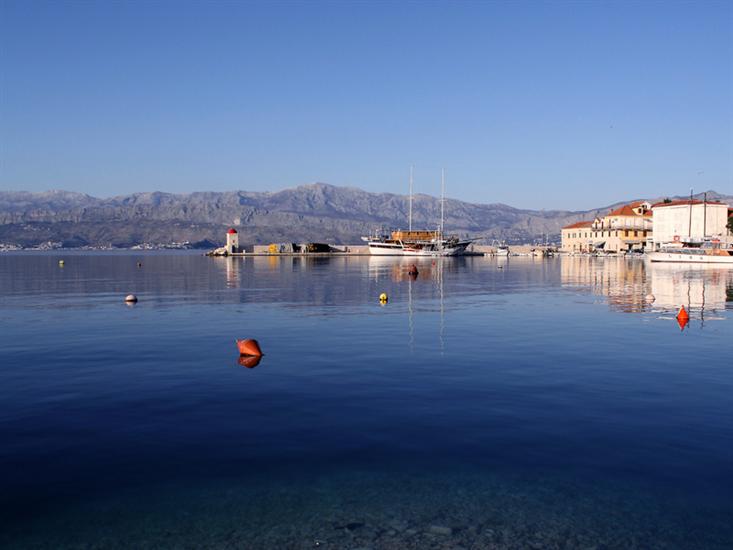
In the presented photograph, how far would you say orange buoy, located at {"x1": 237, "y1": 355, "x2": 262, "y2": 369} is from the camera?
79.2 feet

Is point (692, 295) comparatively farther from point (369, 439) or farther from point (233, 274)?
point (233, 274)

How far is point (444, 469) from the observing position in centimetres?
1301

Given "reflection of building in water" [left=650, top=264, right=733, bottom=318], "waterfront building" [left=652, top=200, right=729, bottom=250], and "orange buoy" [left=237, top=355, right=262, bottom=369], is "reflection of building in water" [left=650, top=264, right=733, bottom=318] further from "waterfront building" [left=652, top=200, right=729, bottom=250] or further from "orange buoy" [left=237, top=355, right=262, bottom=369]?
"waterfront building" [left=652, top=200, right=729, bottom=250]

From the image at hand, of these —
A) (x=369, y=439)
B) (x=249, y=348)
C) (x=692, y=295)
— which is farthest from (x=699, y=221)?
(x=369, y=439)

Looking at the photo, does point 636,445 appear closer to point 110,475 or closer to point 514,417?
point 514,417

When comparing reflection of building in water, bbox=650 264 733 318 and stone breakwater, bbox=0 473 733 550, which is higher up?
reflection of building in water, bbox=650 264 733 318

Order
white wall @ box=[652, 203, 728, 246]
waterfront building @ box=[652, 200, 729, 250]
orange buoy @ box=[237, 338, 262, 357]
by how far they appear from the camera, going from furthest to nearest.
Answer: white wall @ box=[652, 203, 728, 246] < waterfront building @ box=[652, 200, 729, 250] < orange buoy @ box=[237, 338, 262, 357]

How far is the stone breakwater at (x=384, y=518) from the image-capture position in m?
10.2

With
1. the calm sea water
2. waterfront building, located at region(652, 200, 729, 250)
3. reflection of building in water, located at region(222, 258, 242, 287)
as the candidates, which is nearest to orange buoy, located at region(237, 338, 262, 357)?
the calm sea water

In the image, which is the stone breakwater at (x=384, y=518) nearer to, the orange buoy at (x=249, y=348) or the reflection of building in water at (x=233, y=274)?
the orange buoy at (x=249, y=348)

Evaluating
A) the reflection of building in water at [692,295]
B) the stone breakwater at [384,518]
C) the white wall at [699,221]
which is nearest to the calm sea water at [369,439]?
the stone breakwater at [384,518]

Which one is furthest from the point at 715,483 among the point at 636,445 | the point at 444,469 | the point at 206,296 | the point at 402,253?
the point at 402,253

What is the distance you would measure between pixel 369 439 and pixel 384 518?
3.96 metres

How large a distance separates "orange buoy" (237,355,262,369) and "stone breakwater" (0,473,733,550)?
1187 cm
